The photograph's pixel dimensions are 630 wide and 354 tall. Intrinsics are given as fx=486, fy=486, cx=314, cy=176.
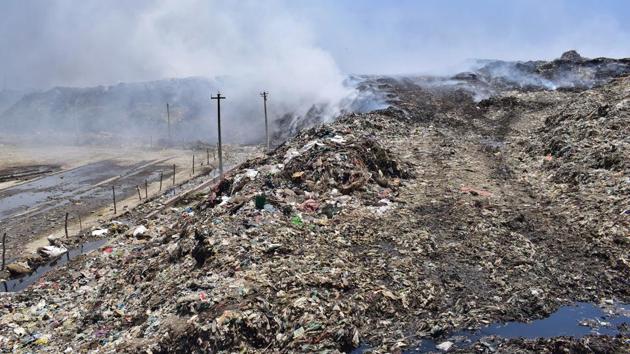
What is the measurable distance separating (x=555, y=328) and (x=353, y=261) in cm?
379

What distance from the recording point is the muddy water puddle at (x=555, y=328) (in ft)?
24.0

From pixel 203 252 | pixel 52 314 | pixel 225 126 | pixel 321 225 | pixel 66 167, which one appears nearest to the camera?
pixel 203 252

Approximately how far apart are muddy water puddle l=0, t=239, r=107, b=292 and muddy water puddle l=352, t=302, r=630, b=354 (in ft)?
35.8

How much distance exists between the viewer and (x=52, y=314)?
34.9 ft

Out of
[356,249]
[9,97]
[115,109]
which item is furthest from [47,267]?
[9,97]

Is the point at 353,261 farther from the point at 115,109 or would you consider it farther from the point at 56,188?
the point at 115,109

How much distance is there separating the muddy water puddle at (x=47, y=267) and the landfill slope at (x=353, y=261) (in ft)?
2.80

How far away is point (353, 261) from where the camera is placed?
9891mm

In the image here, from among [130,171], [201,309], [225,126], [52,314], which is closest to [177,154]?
[130,171]

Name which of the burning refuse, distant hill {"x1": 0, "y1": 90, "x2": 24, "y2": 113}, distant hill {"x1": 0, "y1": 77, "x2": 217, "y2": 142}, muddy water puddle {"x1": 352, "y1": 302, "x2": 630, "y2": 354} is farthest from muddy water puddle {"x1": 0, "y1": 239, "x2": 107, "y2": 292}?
distant hill {"x1": 0, "y1": 90, "x2": 24, "y2": 113}

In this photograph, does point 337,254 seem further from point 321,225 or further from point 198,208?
point 198,208

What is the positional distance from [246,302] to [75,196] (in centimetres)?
2092

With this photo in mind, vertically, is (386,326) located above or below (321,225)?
below

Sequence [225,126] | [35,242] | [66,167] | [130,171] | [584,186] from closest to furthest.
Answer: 1. [584,186]
2. [35,242]
3. [130,171]
4. [66,167]
5. [225,126]
